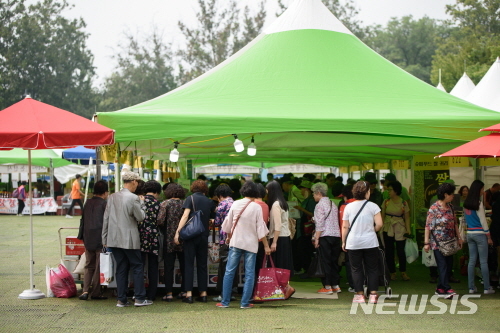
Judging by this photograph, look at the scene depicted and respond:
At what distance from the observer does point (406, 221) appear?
1011 cm

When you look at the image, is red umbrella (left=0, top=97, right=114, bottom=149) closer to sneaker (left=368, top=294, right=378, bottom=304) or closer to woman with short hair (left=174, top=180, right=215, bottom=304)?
woman with short hair (left=174, top=180, right=215, bottom=304)

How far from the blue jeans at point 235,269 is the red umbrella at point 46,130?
83.4 inches

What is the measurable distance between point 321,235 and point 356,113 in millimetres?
1814

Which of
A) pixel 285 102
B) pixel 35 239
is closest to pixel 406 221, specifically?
pixel 285 102

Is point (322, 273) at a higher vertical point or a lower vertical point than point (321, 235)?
lower

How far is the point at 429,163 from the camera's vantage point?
12.9 metres

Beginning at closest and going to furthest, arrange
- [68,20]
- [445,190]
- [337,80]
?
1. [445,190]
2. [337,80]
3. [68,20]

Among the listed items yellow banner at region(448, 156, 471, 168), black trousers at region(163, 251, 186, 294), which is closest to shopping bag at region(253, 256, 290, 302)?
black trousers at region(163, 251, 186, 294)

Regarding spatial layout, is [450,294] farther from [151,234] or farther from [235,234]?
[151,234]

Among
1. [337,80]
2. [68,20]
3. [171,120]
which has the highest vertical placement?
[68,20]

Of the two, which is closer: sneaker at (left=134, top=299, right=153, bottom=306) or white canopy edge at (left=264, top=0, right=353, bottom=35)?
sneaker at (left=134, top=299, right=153, bottom=306)

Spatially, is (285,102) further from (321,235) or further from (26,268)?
(26,268)

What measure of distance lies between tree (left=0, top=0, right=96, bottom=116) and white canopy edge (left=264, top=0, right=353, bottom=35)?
138 feet

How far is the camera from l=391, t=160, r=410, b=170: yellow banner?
1486 centimetres
